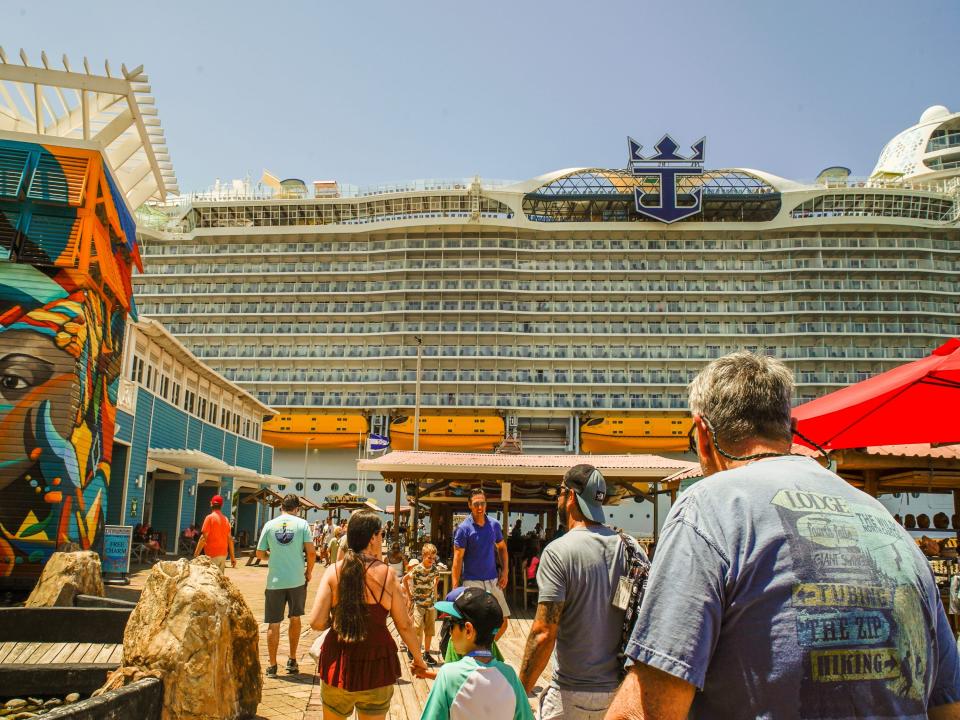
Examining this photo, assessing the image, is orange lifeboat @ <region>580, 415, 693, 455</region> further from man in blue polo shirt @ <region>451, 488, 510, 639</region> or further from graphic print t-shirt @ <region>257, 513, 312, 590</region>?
graphic print t-shirt @ <region>257, 513, 312, 590</region>

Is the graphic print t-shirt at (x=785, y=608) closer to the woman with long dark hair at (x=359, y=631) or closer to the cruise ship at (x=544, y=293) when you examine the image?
the woman with long dark hair at (x=359, y=631)

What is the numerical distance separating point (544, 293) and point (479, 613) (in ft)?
187

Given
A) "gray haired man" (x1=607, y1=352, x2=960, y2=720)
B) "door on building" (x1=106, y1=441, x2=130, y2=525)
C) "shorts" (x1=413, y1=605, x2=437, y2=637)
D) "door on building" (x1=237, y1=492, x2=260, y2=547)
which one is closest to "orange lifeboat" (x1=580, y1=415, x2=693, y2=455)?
"door on building" (x1=237, y1=492, x2=260, y2=547)

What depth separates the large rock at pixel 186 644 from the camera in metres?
4.94

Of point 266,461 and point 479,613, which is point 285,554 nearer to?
point 479,613

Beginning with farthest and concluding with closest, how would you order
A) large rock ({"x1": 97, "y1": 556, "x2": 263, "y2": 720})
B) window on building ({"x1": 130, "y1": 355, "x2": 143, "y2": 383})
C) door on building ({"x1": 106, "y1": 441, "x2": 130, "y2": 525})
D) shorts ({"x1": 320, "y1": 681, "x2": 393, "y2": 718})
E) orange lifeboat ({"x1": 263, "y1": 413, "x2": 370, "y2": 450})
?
orange lifeboat ({"x1": 263, "y1": 413, "x2": 370, "y2": 450}) < window on building ({"x1": 130, "y1": 355, "x2": 143, "y2": 383}) < door on building ({"x1": 106, "y1": 441, "x2": 130, "y2": 525}) < large rock ({"x1": 97, "y1": 556, "x2": 263, "y2": 720}) < shorts ({"x1": 320, "y1": 681, "x2": 393, "y2": 718})

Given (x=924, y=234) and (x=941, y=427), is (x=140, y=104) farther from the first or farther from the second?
(x=924, y=234)

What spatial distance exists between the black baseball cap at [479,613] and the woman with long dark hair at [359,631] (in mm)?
998

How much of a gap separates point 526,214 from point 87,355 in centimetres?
5031

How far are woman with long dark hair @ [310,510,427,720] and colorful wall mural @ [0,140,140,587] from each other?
1046 cm

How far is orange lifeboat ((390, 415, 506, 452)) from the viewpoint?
54750mm

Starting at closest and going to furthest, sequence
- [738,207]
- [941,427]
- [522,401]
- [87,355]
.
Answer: [941,427] → [87,355] → [522,401] → [738,207]

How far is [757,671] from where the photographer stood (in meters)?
1.58

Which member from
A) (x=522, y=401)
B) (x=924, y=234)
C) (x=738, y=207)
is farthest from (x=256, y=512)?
(x=924, y=234)
